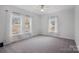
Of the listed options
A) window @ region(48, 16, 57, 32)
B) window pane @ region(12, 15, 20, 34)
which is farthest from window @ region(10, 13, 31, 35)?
window @ region(48, 16, 57, 32)

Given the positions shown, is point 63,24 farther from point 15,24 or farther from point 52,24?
point 15,24

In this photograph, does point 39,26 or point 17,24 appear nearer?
point 17,24

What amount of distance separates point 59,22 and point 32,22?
2.23 feet

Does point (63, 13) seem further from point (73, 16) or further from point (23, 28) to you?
point (23, 28)

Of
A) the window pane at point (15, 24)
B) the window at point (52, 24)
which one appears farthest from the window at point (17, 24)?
the window at point (52, 24)

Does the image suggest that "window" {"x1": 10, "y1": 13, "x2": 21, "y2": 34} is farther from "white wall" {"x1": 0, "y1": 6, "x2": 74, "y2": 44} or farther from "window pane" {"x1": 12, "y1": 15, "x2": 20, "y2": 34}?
"white wall" {"x1": 0, "y1": 6, "x2": 74, "y2": 44}

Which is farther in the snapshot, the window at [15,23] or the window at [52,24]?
the window at [52,24]

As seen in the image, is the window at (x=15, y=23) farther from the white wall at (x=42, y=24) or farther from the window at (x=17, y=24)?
the white wall at (x=42, y=24)

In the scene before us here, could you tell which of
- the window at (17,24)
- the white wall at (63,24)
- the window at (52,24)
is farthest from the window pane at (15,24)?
the window at (52,24)

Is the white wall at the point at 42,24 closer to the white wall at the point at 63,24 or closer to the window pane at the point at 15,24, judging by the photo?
the white wall at the point at 63,24

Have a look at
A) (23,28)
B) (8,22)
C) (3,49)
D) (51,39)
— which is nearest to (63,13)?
(51,39)

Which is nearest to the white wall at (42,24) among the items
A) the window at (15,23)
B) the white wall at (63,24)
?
the white wall at (63,24)

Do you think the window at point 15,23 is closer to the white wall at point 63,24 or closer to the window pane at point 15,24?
the window pane at point 15,24

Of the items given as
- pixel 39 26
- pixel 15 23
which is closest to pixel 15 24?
pixel 15 23
